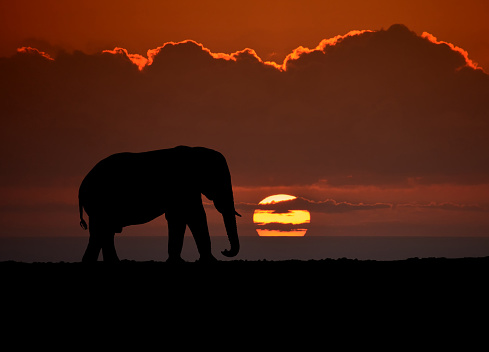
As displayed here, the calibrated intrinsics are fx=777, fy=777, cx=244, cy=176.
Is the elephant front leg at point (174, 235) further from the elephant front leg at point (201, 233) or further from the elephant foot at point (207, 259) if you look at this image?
the elephant foot at point (207, 259)

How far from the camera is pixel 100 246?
29.9 metres

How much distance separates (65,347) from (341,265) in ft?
41.5

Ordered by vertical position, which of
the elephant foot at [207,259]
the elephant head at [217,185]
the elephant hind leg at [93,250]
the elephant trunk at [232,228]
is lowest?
the elephant foot at [207,259]

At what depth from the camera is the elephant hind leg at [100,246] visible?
29703mm

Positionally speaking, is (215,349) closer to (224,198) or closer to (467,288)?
(467,288)

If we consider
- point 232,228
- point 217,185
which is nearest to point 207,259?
point 232,228

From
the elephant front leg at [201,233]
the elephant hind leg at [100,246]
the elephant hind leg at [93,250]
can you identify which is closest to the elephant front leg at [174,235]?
→ the elephant front leg at [201,233]

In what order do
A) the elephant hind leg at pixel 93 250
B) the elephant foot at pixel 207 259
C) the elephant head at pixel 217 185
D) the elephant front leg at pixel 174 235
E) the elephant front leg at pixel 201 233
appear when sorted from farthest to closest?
the elephant head at pixel 217 185
the elephant front leg at pixel 174 235
the elephant hind leg at pixel 93 250
the elephant front leg at pixel 201 233
the elephant foot at pixel 207 259

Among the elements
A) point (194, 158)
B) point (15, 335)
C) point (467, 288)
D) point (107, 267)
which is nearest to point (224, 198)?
point (194, 158)

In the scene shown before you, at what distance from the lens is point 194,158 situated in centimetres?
3094

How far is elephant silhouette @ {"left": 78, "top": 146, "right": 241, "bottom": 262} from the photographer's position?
30.0 meters

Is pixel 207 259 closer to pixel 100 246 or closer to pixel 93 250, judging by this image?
pixel 100 246

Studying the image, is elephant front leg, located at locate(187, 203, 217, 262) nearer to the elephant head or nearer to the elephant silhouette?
the elephant silhouette

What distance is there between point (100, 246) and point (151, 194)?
2.80m
